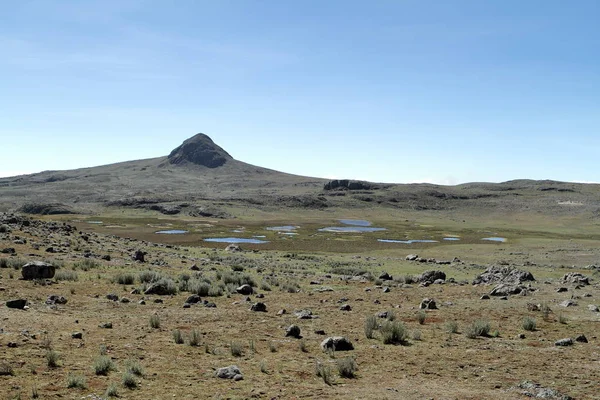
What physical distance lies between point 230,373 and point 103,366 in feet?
10.2

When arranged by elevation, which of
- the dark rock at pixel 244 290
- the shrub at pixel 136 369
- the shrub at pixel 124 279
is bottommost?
the dark rock at pixel 244 290

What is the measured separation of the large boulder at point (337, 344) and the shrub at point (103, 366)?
20.6 feet

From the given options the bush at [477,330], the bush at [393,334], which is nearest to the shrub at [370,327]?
the bush at [393,334]

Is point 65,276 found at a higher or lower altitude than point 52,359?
lower

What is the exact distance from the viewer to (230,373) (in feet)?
39.1

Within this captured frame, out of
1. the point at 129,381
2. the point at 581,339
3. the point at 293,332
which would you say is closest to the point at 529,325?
the point at 581,339

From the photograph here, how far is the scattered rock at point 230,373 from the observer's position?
11.8 meters

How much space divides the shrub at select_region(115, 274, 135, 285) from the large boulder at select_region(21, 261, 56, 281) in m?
3.29

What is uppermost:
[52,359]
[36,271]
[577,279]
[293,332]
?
[36,271]

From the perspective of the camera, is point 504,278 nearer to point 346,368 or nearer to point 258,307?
point 258,307

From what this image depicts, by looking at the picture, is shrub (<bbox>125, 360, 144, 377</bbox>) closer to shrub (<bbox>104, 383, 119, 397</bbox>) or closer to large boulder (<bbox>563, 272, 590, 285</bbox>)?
shrub (<bbox>104, 383, 119, 397</bbox>)

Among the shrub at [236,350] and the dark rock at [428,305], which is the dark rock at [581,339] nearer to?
the dark rock at [428,305]

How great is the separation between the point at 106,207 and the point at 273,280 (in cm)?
16720

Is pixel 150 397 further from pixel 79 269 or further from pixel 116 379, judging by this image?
pixel 79 269
